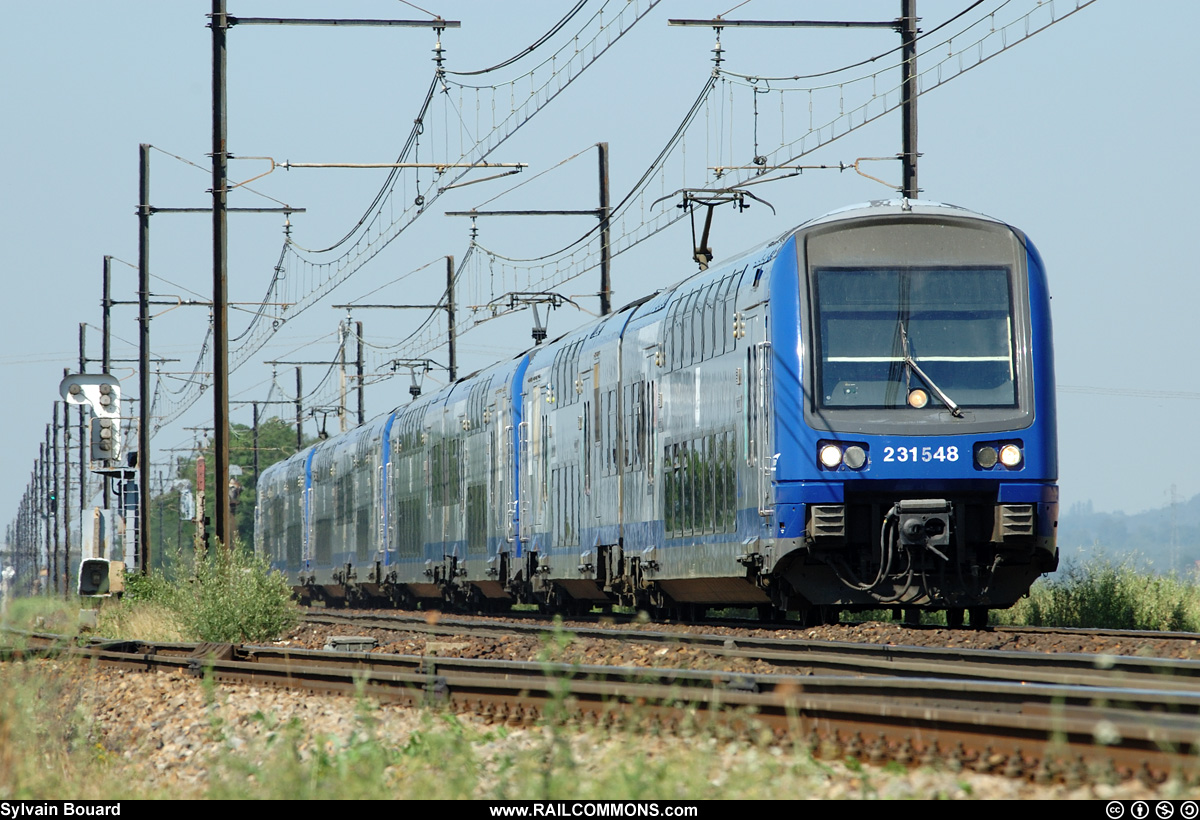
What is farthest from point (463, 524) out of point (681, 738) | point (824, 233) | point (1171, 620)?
point (681, 738)

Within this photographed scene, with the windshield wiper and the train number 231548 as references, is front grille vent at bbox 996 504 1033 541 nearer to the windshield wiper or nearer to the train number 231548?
the train number 231548

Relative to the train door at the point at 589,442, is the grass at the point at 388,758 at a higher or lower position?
lower

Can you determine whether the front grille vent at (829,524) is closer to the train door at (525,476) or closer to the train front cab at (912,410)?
the train front cab at (912,410)

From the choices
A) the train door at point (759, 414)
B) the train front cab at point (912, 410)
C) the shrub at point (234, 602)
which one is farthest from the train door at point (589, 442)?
the train front cab at point (912, 410)

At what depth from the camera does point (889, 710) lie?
24.7 feet

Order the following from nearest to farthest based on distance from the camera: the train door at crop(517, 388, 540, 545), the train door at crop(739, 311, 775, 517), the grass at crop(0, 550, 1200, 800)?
the grass at crop(0, 550, 1200, 800) < the train door at crop(739, 311, 775, 517) < the train door at crop(517, 388, 540, 545)

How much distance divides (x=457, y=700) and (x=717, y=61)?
1447 cm

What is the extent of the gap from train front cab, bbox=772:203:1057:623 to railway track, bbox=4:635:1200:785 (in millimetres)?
3089

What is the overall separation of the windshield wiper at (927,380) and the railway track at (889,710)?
328cm

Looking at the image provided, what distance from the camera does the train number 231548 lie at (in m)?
14.5

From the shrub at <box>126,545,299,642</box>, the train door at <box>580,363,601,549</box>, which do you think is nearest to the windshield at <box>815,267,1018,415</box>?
the train door at <box>580,363,601,549</box>

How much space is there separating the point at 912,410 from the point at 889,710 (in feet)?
24.0

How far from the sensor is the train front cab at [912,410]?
14531mm

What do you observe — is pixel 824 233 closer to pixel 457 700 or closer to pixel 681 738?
pixel 457 700
